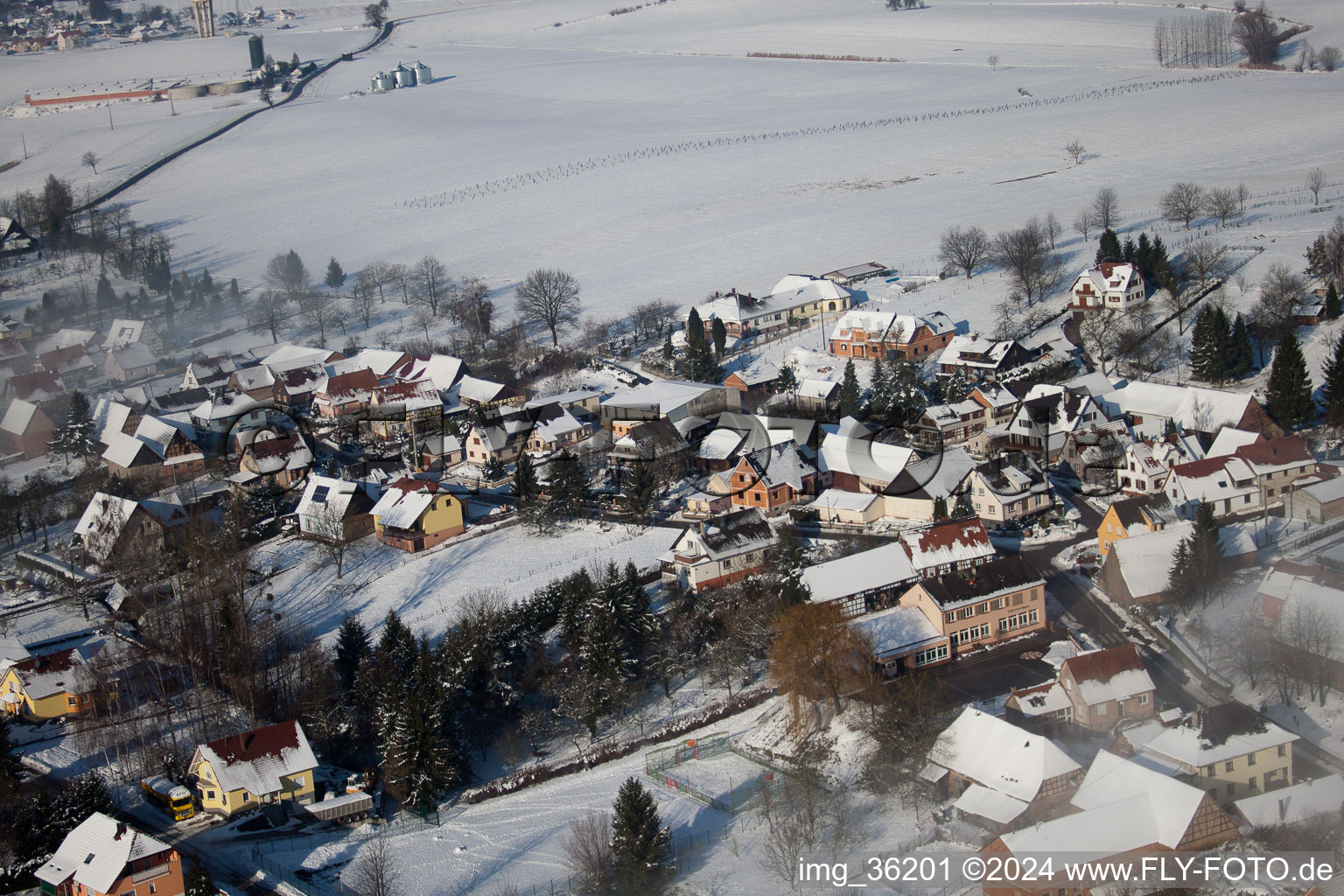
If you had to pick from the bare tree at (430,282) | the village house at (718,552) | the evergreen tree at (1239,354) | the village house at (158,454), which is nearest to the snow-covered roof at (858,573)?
the village house at (718,552)

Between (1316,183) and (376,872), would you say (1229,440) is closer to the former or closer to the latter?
(376,872)

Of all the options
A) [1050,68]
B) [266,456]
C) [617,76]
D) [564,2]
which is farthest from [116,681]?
[564,2]

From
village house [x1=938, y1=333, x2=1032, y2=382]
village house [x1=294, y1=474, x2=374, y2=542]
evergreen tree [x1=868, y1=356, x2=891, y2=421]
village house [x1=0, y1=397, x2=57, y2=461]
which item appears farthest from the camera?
village house [x1=0, y1=397, x2=57, y2=461]

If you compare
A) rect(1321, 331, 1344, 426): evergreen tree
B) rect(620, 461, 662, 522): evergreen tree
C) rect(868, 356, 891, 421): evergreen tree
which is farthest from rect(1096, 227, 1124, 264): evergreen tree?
rect(620, 461, 662, 522): evergreen tree

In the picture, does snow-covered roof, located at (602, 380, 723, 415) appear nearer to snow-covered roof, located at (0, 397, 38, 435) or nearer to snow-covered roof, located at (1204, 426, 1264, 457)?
snow-covered roof, located at (1204, 426, 1264, 457)

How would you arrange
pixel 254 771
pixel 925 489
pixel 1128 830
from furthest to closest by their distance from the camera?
pixel 925 489 < pixel 254 771 < pixel 1128 830

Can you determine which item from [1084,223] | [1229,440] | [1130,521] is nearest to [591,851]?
[1130,521]

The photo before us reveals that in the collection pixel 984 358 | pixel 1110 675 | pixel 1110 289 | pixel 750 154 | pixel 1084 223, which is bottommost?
pixel 1110 675
